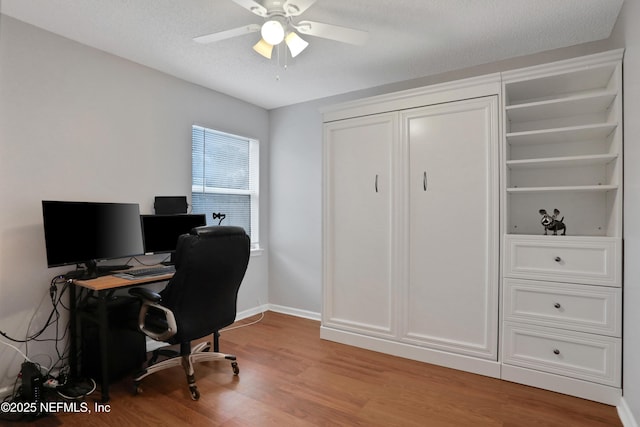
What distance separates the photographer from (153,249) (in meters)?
2.96

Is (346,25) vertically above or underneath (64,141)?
above

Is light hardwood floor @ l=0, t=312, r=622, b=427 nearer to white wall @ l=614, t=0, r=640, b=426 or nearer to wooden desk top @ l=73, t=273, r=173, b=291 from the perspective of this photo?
white wall @ l=614, t=0, r=640, b=426

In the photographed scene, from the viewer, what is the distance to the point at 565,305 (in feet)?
7.66

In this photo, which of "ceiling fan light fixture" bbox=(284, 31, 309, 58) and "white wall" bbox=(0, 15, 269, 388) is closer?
"ceiling fan light fixture" bbox=(284, 31, 309, 58)

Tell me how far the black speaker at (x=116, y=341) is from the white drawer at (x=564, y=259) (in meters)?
2.83

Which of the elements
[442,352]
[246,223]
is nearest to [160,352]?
[246,223]

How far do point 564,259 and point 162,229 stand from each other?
317cm

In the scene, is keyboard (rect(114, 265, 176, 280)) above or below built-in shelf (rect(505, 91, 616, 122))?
below

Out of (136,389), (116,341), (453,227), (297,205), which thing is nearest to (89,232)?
(116,341)

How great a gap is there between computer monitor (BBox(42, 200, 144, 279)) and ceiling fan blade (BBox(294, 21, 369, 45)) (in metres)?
1.91

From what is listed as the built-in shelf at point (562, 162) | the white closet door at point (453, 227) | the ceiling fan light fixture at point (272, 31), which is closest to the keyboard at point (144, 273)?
the ceiling fan light fixture at point (272, 31)

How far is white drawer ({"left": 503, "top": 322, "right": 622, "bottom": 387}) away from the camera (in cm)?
219

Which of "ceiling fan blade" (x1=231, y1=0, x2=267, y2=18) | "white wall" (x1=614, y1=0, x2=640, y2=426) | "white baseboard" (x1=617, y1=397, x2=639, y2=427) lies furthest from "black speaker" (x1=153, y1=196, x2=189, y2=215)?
"white baseboard" (x1=617, y1=397, x2=639, y2=427)

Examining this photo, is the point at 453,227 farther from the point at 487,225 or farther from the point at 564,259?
the point at 564,259
